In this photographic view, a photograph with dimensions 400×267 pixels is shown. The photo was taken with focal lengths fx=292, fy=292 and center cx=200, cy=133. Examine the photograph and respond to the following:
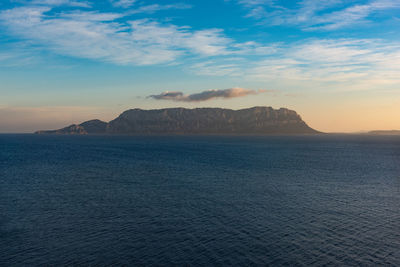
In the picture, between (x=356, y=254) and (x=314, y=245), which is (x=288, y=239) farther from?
(x=356, y=254)

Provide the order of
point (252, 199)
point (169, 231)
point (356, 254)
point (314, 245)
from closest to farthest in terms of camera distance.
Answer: point (356, 254), point (314, 245), point (169, 231), point (252, 199)

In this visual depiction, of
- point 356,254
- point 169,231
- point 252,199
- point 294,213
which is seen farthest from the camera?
point 252,199

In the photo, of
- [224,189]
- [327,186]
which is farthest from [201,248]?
[327,186]

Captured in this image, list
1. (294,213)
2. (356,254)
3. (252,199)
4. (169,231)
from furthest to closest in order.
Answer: (252,199)
(294,213)
(169,231)
(356,254)

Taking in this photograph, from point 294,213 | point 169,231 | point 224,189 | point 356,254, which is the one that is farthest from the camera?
point 224,189

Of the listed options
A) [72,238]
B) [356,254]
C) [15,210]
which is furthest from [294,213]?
[15,210]

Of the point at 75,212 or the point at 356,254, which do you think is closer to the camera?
the point at 356,254

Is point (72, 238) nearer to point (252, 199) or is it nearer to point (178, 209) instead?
point (178, 209)

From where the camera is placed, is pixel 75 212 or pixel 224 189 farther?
pixel 224 189
